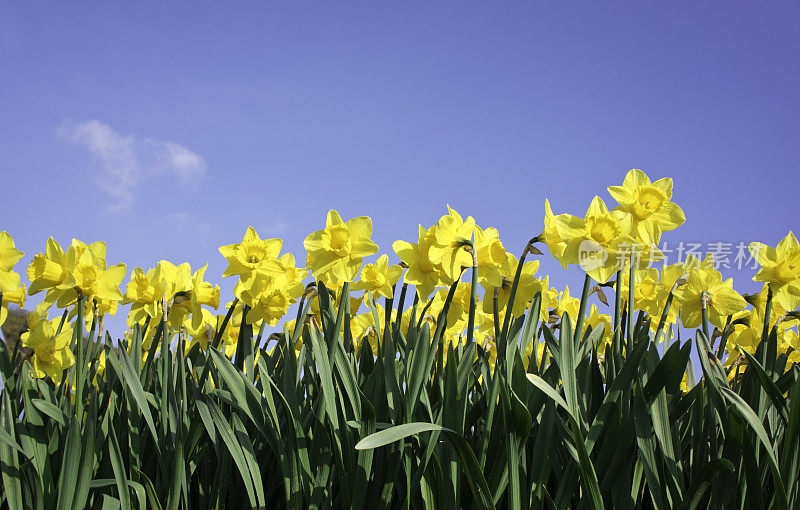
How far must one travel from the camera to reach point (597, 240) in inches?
79.0

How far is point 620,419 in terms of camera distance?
72.9 inches

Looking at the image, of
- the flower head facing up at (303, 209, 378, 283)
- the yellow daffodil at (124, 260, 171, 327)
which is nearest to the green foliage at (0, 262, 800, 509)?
the flower head facing up at (303, 209, 378, 283)

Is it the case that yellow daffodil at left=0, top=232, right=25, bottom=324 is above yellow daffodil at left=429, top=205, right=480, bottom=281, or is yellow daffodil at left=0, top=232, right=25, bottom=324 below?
above

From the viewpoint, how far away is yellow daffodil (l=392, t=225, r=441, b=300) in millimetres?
2135

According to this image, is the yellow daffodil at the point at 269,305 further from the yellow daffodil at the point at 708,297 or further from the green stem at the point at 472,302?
the yellow daffodil at the point at 708,297

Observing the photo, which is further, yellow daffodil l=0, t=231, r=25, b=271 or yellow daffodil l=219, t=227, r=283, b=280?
yellow daffodil l=0, t=231, r=25, b=271

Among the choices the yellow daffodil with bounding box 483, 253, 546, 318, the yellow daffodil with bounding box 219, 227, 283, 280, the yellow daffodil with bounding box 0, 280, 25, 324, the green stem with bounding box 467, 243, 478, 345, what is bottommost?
the green stem with bounding box 467, 243, 478, 345

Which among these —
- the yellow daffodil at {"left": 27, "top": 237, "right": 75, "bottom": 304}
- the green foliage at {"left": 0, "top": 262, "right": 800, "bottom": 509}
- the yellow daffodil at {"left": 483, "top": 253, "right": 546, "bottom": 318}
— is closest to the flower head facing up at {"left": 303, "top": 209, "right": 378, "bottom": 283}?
the green foliage at {"left": 0, "top": 262, "right": 800, "bottom": 509}

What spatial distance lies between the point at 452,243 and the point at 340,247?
41cm

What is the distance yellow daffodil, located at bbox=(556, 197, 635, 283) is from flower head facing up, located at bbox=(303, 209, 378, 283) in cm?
68

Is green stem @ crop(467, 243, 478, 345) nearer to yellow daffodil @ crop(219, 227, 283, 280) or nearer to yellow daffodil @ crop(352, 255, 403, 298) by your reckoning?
yellow daffodil @ crop(352, 255, 403, 298)

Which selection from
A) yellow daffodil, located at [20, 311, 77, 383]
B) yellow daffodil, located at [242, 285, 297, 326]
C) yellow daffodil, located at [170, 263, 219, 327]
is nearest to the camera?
yellow daffodil, located at [242, 285, 297, 326]

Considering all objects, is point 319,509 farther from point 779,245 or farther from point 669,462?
point 779,245

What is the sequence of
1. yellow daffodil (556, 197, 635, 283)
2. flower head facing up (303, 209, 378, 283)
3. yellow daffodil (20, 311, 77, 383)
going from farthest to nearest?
yellow daffodil (20, 311, 77, 383) → flower head facing up (303, 209, 378, 283) → yellow daffodil (556, 197, 635, 283)
